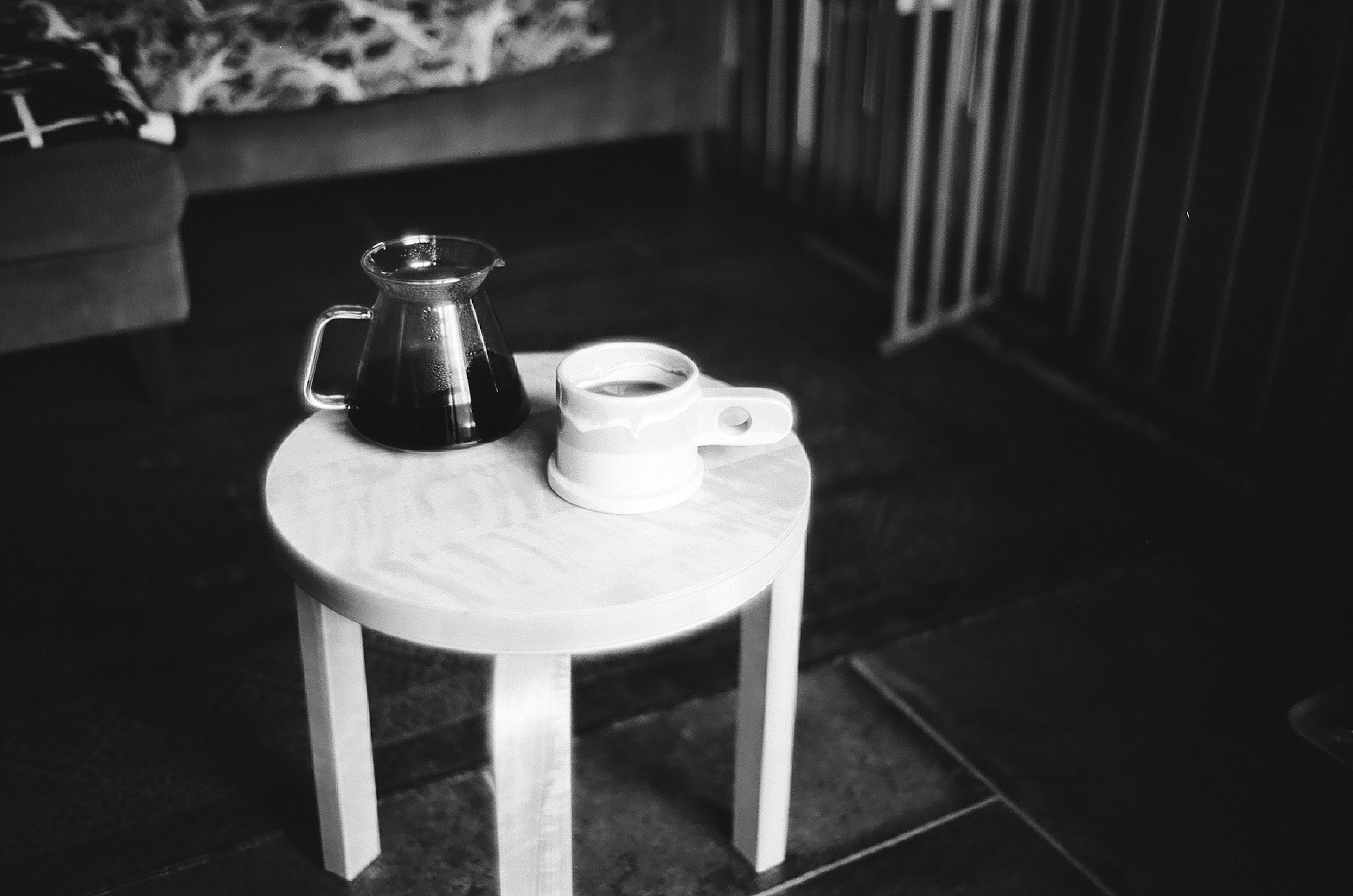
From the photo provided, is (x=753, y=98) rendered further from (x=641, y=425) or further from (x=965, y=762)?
(x=641, y=425)

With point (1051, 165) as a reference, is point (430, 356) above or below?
above

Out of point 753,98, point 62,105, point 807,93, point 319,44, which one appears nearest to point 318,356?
point 62,105

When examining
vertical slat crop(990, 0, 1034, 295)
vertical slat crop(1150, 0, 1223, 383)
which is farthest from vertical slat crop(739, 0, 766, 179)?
vertical slat crop(1150, 0, 1223, 383)

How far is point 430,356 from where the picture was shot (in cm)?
90

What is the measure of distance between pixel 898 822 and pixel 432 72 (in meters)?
1.86

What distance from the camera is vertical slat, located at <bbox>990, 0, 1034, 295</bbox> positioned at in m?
1.97

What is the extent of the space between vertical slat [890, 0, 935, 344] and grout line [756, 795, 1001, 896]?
3.60 ft

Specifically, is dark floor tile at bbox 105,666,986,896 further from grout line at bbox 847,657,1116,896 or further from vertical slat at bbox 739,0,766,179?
vertical slat at bbox 739,0,766,179

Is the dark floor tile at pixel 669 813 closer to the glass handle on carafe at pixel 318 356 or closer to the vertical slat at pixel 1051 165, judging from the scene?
the glass handle on carafe at pixel 318 356

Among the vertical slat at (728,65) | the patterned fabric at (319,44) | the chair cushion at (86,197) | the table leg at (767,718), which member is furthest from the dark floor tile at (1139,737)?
the vertical slat at (728,65)

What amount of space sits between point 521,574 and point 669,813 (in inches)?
19.0

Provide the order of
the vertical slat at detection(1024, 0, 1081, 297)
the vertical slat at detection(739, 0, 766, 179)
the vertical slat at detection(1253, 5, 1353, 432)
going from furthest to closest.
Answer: the vertical slat at detection(739, 0, 766, 179)
the vertical slat at detection(1024, 0, 1081, 297)
the vertical slat at detection(1253, 5, 1353, 432)

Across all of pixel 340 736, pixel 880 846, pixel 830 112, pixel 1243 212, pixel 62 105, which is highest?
pixel 62 105

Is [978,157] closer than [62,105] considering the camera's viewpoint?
No
